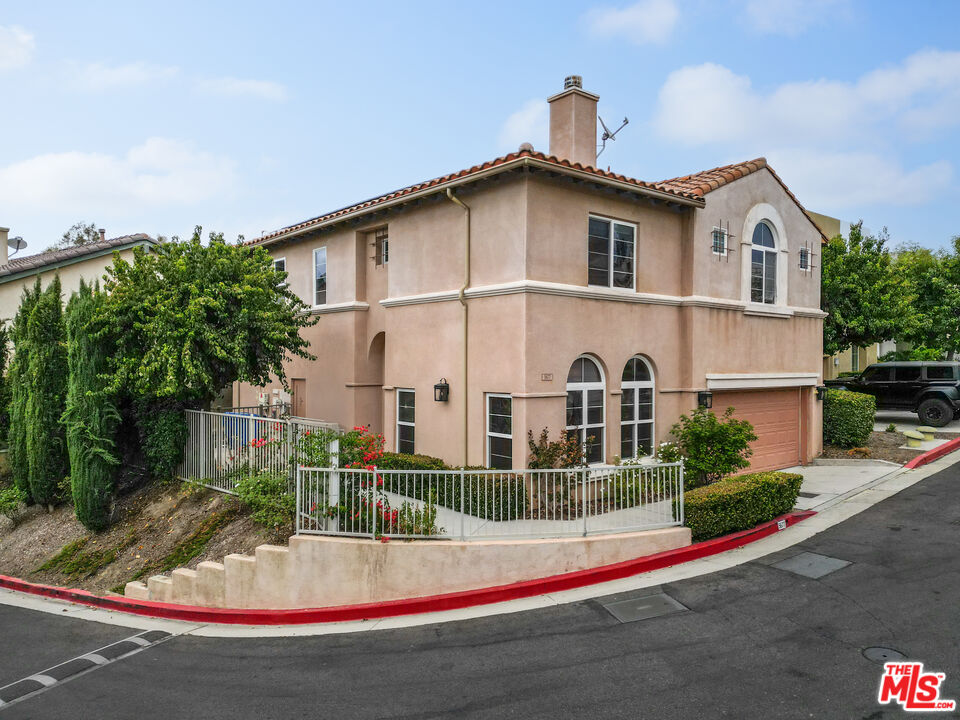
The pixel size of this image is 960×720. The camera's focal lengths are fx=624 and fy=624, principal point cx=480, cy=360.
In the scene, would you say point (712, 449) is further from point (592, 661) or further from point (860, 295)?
point (860, 295)

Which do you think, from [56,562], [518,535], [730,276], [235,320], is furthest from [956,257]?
[56,562]

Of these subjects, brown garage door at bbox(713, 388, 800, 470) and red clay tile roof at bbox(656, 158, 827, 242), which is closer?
red clay tile roof at bbox(656, 158, 827, 242)

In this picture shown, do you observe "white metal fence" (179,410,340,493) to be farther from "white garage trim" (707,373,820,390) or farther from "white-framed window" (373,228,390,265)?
"white garage trim" (707,373,820,390)

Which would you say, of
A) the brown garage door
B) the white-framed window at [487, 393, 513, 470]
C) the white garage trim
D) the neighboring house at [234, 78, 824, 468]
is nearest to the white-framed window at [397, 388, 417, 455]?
the neighboring house at [234, 78, 824, 468]

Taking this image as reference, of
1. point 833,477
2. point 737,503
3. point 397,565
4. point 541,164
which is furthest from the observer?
point 833,477

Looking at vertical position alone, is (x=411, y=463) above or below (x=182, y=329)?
below

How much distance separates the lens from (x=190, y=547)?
1055 centimetres

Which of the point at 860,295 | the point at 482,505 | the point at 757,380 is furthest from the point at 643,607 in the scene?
the point at 860,295

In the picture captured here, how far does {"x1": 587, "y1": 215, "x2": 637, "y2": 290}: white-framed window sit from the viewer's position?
38.2 ft

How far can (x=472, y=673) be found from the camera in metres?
6.14

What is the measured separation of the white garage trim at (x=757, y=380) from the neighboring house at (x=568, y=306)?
53 mm

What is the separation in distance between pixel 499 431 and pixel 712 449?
148 inches

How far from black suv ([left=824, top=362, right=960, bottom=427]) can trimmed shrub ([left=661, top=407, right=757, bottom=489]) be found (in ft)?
37.3
